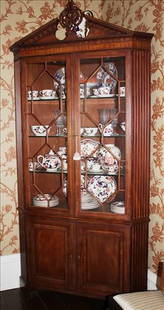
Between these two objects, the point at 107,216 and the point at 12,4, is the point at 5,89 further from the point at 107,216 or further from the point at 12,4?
the point at 107,216

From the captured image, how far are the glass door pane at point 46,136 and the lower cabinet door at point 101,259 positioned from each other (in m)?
0.30

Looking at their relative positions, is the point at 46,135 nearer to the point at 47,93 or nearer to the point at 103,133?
the point at 47,93

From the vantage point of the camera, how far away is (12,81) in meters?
2.77

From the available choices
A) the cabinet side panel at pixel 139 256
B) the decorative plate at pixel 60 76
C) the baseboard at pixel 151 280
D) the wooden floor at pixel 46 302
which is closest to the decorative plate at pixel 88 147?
the decorative plate at pixel 60 76

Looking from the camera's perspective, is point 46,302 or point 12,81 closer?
point 46,302

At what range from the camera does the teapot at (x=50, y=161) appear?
2.56 metres

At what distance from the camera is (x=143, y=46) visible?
2.28 meters

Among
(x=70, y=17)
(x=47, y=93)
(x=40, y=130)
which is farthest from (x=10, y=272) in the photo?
(x=70, y=17)

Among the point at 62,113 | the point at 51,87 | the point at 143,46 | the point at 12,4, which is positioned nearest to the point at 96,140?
the point at 62,113

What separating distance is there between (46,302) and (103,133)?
1.34 metres

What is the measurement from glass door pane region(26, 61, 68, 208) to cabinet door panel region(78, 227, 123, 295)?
30 centimetres

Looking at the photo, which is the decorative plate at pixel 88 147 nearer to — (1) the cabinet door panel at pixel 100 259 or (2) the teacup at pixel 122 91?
(2) the teacup at pixel 122 91

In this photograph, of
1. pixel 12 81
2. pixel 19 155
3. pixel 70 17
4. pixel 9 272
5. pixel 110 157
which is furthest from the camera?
pixel 9 272

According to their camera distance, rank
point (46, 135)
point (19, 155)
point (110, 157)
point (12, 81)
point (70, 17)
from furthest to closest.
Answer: point (12, 81)
point (19, 155)
point (46, 135)
point (110, 157)
point (70, 17)
